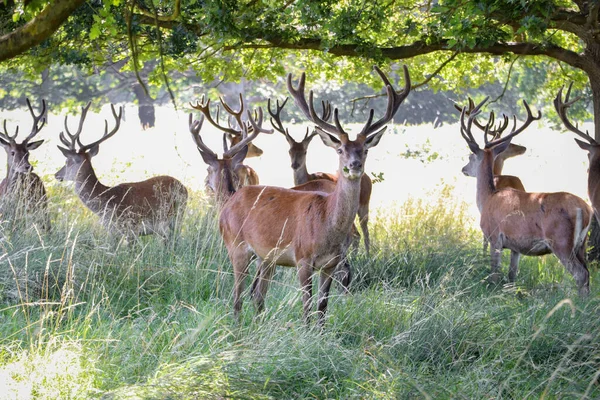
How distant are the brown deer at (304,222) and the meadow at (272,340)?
243 millimetres

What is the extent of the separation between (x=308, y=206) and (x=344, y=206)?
16.0 inches

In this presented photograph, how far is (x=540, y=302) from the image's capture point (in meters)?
6.98

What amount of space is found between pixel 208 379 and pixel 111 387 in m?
0.52

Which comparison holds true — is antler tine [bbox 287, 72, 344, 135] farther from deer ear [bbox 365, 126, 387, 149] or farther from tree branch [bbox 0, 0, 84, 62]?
tree branch [bbox 0, 0, 84, 62]

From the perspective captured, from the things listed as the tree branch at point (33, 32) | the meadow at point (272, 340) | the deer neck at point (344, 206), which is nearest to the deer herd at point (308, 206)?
the deer neck at point (344, 206)

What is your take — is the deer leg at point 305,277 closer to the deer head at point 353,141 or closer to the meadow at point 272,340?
the meadow at point 272,340

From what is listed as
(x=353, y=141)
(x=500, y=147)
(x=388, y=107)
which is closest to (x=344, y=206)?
(x=353, y=141)

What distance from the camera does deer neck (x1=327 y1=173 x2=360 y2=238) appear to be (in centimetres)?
668

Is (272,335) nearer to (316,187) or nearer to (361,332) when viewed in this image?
(361,332)

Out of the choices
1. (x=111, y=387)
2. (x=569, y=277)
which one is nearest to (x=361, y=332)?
(x=111, y=387)

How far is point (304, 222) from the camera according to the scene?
6.89 m

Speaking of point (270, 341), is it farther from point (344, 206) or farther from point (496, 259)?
point (496, 259)

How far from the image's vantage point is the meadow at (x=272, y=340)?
4.73m

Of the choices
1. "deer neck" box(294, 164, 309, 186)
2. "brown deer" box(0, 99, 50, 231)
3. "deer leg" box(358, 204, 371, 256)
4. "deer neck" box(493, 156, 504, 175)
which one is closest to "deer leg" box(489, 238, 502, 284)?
"deer leg" box(358, 204, 371, 256)
